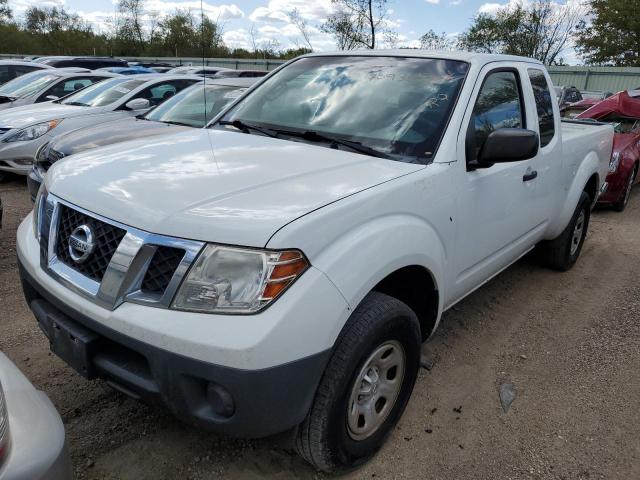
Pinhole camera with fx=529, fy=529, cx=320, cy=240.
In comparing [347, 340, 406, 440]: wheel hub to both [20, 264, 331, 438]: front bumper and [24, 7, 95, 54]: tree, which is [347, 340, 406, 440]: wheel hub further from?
[24, 7, 95, 54]: tree

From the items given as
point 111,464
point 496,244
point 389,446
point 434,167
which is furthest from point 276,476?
point 496,244

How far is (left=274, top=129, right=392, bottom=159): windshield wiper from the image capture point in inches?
105

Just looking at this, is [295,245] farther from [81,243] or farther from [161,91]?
[161,91]

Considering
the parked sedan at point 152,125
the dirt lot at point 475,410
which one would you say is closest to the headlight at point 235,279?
the dirt lot at point 475,410

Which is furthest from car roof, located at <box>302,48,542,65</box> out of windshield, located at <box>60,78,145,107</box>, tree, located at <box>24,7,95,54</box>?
tree, located at <box>24,7,95,54</box>

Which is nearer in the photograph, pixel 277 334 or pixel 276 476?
pixel 277 334

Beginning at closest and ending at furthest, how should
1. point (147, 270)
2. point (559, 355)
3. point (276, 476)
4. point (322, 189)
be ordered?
1. point (147, 270)
2. point (322, 189)
3. point (276, 476)
4. point (559, 355)

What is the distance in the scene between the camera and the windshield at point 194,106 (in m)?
6.45

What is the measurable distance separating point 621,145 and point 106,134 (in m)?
6.92

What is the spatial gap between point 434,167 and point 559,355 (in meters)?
1.79

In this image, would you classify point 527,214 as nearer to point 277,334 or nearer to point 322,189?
point 322,189

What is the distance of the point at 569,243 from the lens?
186 inches

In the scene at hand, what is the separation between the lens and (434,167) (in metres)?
2.56

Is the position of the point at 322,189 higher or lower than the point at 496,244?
higher
